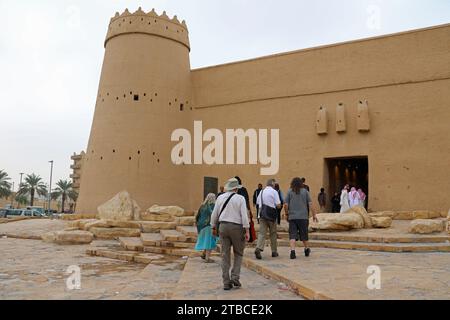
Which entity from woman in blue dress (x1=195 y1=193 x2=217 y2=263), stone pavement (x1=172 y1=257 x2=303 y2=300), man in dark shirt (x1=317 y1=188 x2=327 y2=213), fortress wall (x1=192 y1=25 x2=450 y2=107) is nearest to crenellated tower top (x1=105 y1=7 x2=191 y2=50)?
fortress wall (x1=192 y1=25 x2=450 y2=107)

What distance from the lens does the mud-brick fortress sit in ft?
48.6

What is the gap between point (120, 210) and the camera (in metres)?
13.5

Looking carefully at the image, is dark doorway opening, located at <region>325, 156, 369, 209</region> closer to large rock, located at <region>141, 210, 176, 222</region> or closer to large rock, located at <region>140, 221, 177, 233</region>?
large rock, located at <region>141, 210, 176, 222</region>

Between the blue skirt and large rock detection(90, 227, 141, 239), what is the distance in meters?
5.34

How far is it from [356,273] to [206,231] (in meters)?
3.08

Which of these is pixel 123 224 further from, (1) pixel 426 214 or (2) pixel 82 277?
(1) pixel 426 214

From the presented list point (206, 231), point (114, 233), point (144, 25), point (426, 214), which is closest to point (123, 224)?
point (114, 233)

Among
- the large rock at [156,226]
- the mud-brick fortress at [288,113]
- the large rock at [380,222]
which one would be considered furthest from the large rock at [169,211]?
the large rock at [380,222]

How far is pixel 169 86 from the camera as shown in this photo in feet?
64.6

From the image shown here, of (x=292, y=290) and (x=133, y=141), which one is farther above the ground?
(x=133, y=141)

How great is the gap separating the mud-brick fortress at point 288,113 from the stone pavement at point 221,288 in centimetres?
885
